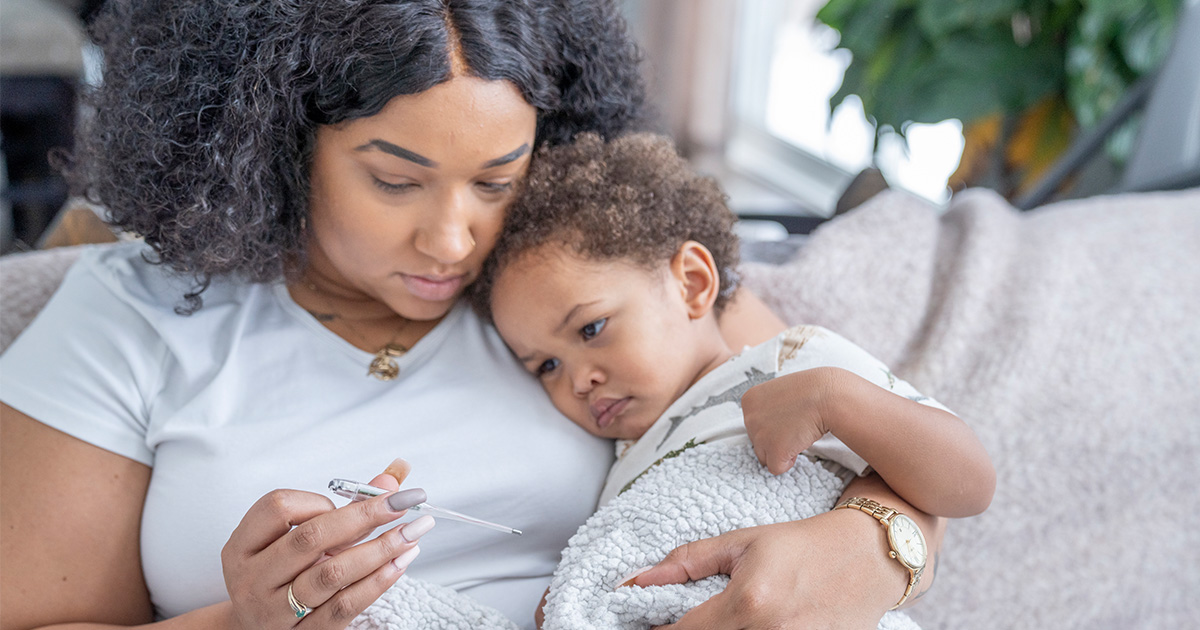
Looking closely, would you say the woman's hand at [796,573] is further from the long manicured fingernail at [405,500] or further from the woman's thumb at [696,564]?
the long manicured fingernail at [405,500]

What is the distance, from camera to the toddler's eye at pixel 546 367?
125 cm

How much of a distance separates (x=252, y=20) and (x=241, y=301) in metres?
0.39

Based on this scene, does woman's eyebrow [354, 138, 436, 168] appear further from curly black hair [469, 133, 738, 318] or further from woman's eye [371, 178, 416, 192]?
curly black hair [469, 133, 738, 318]

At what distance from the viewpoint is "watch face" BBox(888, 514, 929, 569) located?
98 cm

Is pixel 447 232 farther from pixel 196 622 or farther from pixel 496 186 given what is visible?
pixel 196 622

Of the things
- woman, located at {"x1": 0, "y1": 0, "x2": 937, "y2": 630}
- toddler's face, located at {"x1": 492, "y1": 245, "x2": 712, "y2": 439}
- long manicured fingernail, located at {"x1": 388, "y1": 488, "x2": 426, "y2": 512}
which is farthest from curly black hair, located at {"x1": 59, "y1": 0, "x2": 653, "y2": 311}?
long manicured fingernail, located at {"x1": 388, "y1": 488, "x2": 426, "y2": 512}

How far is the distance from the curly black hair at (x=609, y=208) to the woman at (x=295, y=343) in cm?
4

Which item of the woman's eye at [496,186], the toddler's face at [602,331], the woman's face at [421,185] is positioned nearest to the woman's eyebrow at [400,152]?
the woman's face at [421,185]

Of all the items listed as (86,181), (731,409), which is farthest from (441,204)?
(86,181)

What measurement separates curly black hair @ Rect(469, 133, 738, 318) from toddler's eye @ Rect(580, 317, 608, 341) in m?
0.08

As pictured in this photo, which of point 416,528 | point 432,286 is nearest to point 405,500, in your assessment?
point 416,528

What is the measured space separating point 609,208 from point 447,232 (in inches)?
9.2

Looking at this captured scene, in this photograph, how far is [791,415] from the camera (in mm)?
983

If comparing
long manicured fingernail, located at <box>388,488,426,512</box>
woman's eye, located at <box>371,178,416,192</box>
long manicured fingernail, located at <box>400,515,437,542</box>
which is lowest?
long manicured fingernail, located at <box>400,515,437,542</box>
